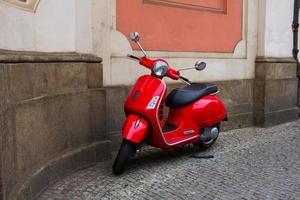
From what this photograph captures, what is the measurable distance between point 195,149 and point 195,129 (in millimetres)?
508

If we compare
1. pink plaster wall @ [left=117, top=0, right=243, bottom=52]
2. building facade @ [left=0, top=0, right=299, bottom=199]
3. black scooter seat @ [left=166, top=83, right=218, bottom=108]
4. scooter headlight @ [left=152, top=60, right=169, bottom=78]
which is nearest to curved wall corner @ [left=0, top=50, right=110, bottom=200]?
building facade @ [left=0, top=0, right=299, bottom=199]

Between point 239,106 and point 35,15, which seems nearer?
point 35,15

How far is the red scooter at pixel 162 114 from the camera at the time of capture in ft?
14.6

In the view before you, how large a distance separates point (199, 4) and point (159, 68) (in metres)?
2.32

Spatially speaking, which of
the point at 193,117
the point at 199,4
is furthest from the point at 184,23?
the point at 193,117

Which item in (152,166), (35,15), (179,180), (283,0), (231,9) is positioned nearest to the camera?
(35,15)

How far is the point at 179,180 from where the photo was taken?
4.36 metres

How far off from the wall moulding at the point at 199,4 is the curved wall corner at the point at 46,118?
164cm

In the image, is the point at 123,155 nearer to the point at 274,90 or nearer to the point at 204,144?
the point at 204,144

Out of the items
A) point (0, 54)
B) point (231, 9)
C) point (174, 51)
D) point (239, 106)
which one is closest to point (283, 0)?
point (231, 9)

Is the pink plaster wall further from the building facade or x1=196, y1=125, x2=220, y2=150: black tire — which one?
x1=196, y1=125, x2=220, y2=150: black tire

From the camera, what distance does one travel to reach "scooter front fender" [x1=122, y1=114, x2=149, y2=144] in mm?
4391

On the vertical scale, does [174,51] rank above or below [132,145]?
above

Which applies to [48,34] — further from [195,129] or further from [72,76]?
[195,129]
